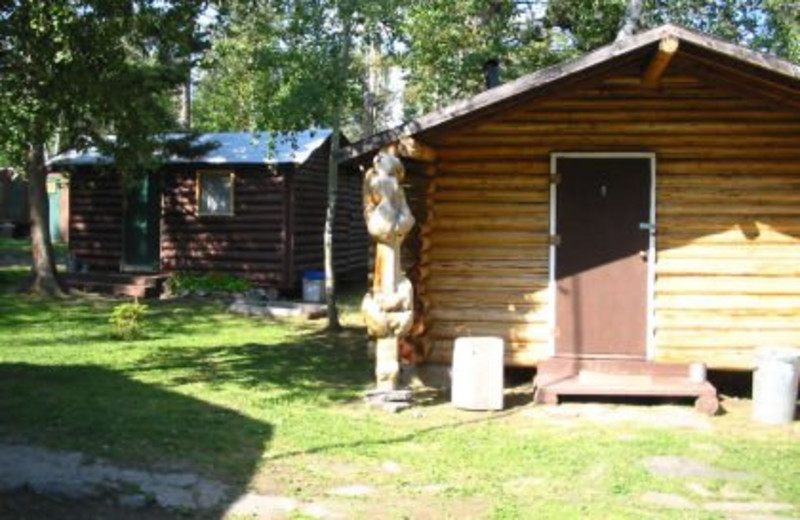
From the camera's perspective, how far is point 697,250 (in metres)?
10.3

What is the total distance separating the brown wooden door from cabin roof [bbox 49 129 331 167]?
9336 mm

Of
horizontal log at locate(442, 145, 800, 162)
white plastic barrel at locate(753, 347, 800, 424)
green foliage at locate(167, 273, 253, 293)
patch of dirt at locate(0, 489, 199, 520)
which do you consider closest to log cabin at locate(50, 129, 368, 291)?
green foliage at locate(167, 273, 253, 293)

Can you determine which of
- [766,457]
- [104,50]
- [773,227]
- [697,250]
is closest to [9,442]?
[104,50]

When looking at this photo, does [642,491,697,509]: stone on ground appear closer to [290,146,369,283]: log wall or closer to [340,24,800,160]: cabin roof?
[340,24,800,160]: cabin roof

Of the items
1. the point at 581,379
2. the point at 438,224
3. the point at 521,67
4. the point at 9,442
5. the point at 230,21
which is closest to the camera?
the point at 9,442

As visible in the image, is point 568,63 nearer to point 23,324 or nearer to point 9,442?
point 9,442

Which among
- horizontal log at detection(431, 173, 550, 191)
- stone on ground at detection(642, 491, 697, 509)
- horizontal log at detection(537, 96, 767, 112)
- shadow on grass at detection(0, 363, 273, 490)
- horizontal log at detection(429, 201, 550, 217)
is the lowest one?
stone on ground at detection(642, 491, 697, 509)

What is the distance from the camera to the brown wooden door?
409 inches

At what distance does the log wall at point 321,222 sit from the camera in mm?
20359

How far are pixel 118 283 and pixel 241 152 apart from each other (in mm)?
3878

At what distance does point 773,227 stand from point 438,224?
3.72m

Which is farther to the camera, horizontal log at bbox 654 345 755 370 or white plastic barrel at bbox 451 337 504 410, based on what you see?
horizontal log at bbox 654 345 755 370

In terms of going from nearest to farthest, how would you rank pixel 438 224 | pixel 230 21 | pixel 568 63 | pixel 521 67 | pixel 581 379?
pixel 568 63 → pixel 581 379 → pixel 438 224 → pixel 230 21 → pixel 521 67

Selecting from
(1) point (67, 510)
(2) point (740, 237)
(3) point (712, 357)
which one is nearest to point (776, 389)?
(3) point (712, 357)
